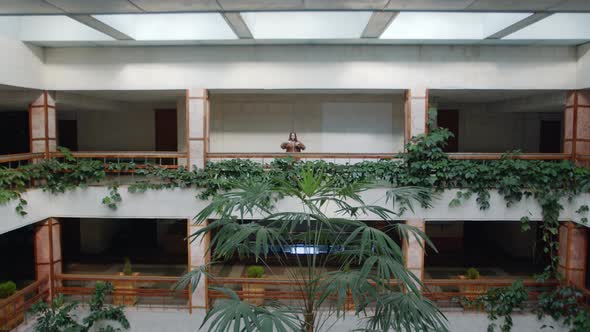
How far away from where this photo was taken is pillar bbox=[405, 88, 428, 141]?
818cm

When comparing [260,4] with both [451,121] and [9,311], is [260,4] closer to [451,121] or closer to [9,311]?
[9,311]

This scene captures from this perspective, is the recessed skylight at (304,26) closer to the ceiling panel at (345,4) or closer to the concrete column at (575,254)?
the ceiling panel at (345,4)

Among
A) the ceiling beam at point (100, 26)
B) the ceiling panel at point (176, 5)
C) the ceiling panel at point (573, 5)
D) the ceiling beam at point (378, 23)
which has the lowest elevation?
the ceiling panel at point (573, 5)

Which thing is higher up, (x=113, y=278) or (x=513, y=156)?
(x=513, y=156)

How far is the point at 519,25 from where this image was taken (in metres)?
6.59

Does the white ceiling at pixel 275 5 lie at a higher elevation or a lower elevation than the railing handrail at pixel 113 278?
higher

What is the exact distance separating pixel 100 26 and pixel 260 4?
9.79 feet

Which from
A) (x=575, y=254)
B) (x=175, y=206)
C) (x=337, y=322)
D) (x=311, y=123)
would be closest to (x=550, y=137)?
(x=575, y=254)

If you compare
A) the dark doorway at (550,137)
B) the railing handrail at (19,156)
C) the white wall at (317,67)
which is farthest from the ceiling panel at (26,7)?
the dark doorway at (550,137)

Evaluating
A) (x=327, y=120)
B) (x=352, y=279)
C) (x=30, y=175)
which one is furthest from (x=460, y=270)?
(x=30, y=175)

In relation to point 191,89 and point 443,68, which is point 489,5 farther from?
point 191,89

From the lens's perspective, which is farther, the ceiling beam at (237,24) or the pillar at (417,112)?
the pillar at (417,112)

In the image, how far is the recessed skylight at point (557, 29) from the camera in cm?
735

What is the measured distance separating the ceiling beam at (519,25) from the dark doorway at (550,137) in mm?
6171
